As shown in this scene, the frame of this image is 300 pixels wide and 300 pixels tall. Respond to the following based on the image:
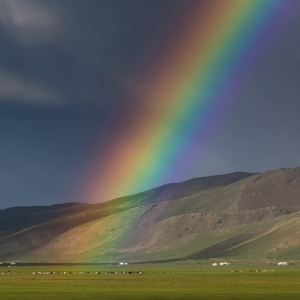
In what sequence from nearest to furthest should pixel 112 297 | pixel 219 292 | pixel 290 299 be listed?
pixel 290 299
pixel 112 297
pixel 219 292

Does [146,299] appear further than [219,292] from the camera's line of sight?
No

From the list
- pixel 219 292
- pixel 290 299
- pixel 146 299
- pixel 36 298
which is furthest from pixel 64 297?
pixel 290 299

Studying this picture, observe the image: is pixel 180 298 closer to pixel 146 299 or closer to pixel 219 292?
pixel 146 299

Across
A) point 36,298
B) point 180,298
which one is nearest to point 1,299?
point 36,298

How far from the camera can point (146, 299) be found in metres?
89.4

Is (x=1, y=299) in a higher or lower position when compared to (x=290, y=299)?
higher

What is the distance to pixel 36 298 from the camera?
92.7 meters

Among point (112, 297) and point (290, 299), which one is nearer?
point (290, 299)

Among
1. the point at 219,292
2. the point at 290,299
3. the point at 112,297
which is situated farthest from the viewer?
the point at 219,292

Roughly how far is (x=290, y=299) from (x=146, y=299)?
18680mm

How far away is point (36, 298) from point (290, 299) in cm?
3414

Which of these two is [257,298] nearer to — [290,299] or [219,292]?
[290,299]

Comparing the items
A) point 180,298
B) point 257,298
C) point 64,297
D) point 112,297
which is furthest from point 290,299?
point 64,297

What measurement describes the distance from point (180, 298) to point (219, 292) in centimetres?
1419
